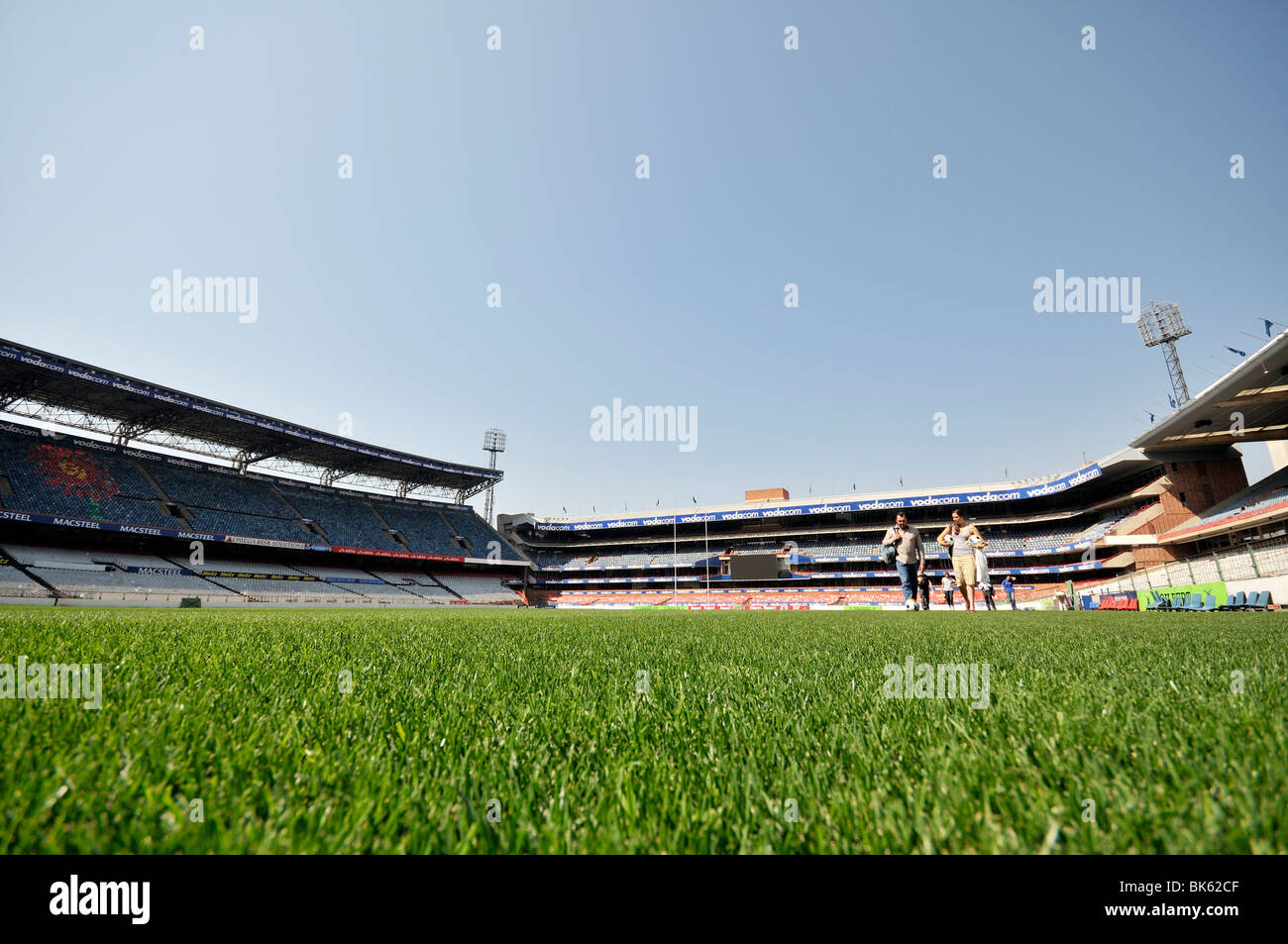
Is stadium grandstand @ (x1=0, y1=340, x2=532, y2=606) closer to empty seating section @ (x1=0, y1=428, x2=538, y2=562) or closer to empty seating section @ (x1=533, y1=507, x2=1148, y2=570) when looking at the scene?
empty seating section @ (x1=0, y1=428, x2=538, y2=562)

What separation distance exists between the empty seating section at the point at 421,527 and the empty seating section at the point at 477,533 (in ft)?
4.84

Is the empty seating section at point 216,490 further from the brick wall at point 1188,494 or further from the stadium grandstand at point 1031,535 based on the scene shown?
the brick wall at point 1188,494

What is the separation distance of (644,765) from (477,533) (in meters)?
55.5

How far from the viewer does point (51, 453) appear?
3123 cm

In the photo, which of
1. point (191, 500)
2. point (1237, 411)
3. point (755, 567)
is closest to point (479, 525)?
point (191, 500)

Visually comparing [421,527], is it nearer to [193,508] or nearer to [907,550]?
[193,508]

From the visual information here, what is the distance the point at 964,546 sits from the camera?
37.2ft

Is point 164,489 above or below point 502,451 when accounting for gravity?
below

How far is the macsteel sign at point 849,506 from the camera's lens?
1647 inches

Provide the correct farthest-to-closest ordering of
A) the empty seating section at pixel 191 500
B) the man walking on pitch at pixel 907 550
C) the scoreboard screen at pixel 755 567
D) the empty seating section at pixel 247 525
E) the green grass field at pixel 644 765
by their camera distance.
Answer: the scoreboard screen at pixel 755 567 → the empty seating section at pixel 247 525 → the empty seating section at pixel 191 500 → the man walking on pitch at pixel 907 550 → the green grass field at pixel 644 765

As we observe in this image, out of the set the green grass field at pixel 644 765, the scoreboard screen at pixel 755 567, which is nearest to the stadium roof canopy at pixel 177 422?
the scoreboard screen at pixel 755 567

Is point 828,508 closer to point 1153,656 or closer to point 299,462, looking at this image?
point 299,462

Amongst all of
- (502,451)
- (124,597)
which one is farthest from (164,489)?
(502,451)
